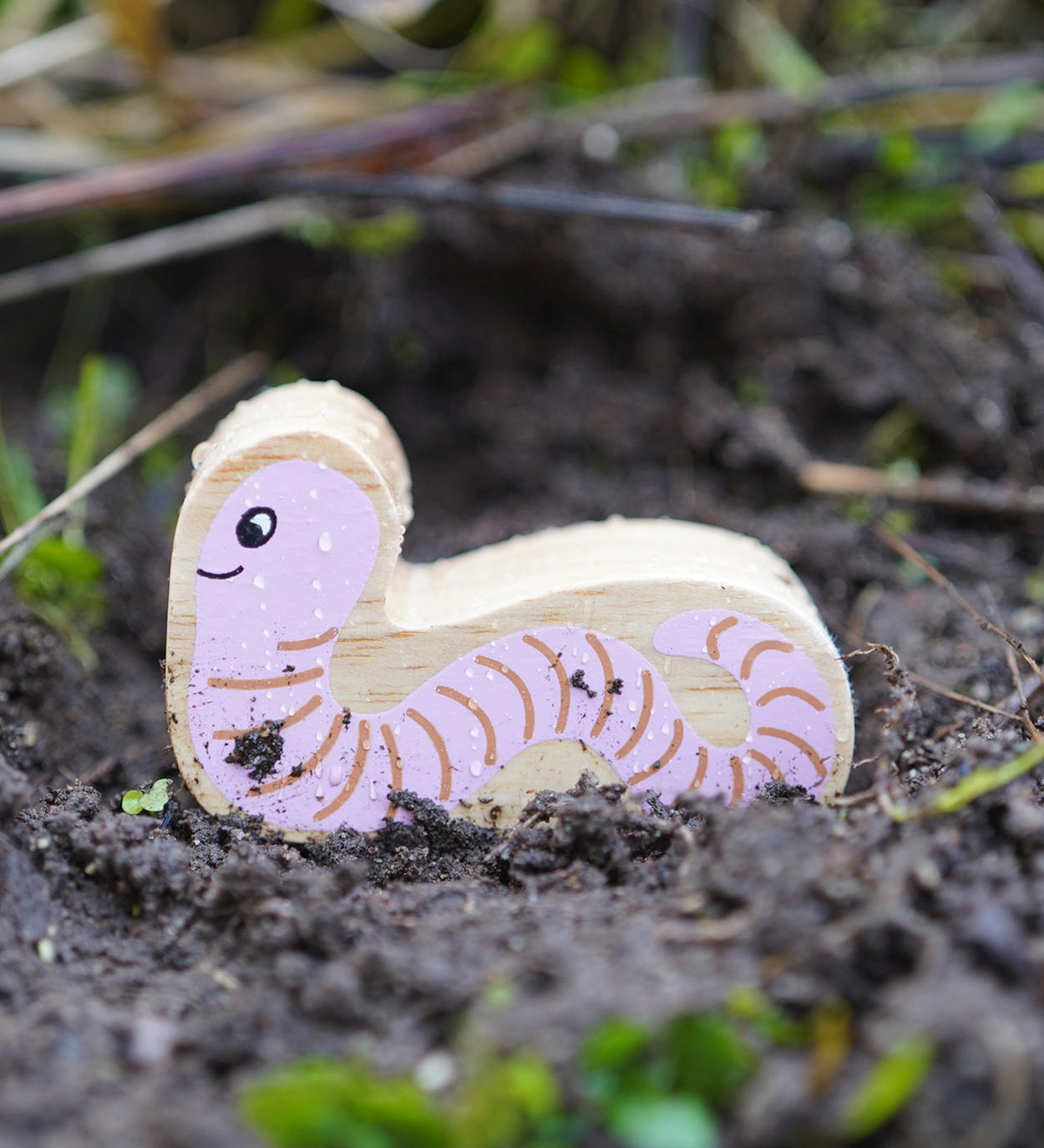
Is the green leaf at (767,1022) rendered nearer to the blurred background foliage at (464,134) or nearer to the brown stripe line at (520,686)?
the brown stripe line at (520,686)

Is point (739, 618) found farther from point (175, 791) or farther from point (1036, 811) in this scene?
point (175, 791)

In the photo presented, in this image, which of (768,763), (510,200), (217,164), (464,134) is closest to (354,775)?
(768,763)

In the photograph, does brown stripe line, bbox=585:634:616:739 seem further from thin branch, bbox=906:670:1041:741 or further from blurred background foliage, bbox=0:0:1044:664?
blurred background foliage, bbox=0:0:1044:664

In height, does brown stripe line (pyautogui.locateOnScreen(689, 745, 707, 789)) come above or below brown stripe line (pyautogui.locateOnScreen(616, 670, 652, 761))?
below

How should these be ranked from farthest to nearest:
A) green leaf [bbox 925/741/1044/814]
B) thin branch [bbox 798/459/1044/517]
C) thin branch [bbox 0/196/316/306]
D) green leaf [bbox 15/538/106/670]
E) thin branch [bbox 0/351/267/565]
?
thin branch [bbox 0/196/316/306] → thin branch [bbox 798/459/1044/517] → green leaf [bbox 15/538/106/670] → thin branch [bbox 0/351/267/565] → green leaf [bbox 925/741/1044/814]

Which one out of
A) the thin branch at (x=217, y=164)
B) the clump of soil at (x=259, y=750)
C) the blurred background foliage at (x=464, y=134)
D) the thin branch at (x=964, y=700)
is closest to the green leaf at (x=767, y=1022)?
the thin branch at (x=964, y=700)

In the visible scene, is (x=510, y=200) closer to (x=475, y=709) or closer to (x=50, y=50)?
(x=475, y=709)

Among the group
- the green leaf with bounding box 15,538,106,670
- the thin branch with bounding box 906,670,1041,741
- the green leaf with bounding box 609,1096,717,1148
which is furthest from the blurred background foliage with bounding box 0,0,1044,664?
the green leaf with bounding box 609,1096,717,1148
